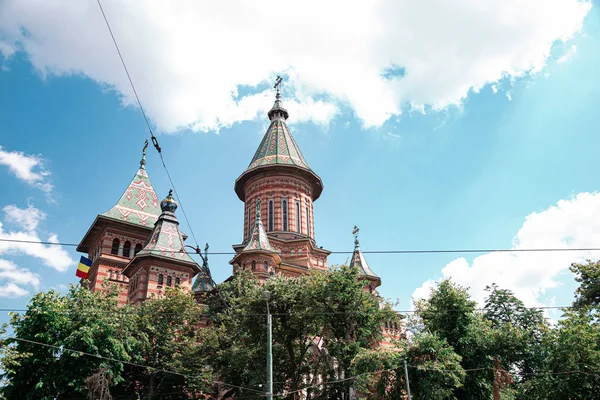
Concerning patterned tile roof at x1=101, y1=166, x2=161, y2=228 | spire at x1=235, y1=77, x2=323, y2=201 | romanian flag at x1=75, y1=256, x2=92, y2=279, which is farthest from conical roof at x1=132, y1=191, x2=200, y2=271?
spire at x1=235, y1=77, x2=323, y2=201

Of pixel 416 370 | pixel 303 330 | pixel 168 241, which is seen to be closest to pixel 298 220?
pixel 168 241

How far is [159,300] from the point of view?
91.3 feet

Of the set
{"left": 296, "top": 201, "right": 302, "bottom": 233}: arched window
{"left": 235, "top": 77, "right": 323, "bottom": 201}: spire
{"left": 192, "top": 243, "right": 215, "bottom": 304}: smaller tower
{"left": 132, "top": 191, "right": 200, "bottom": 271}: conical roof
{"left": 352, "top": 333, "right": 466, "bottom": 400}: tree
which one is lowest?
{"left": 352, "top": 333, "right": 466, "bottom": 400}: tree

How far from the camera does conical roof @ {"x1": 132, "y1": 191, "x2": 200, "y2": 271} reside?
34.7m

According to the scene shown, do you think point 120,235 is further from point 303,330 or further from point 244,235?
point 303,330

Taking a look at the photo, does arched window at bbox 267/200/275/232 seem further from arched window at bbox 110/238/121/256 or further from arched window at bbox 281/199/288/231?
arched window at bbox 110/238/121/256

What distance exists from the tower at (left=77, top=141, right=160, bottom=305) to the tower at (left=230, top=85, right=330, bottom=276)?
8817 mm

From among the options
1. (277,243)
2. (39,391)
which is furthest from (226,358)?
(277,243)

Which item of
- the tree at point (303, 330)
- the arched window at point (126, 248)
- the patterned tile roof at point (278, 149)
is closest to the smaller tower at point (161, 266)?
the arched window at point (126, 248)

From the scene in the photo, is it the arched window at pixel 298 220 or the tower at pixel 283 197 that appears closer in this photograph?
the tower at pixel 283 197

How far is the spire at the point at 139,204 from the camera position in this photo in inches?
1705

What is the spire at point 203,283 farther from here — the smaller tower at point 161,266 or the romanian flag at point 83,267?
the romanian flag at point 83,267

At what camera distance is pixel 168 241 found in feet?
118

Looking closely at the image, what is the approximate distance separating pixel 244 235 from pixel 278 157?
862 centimetres
